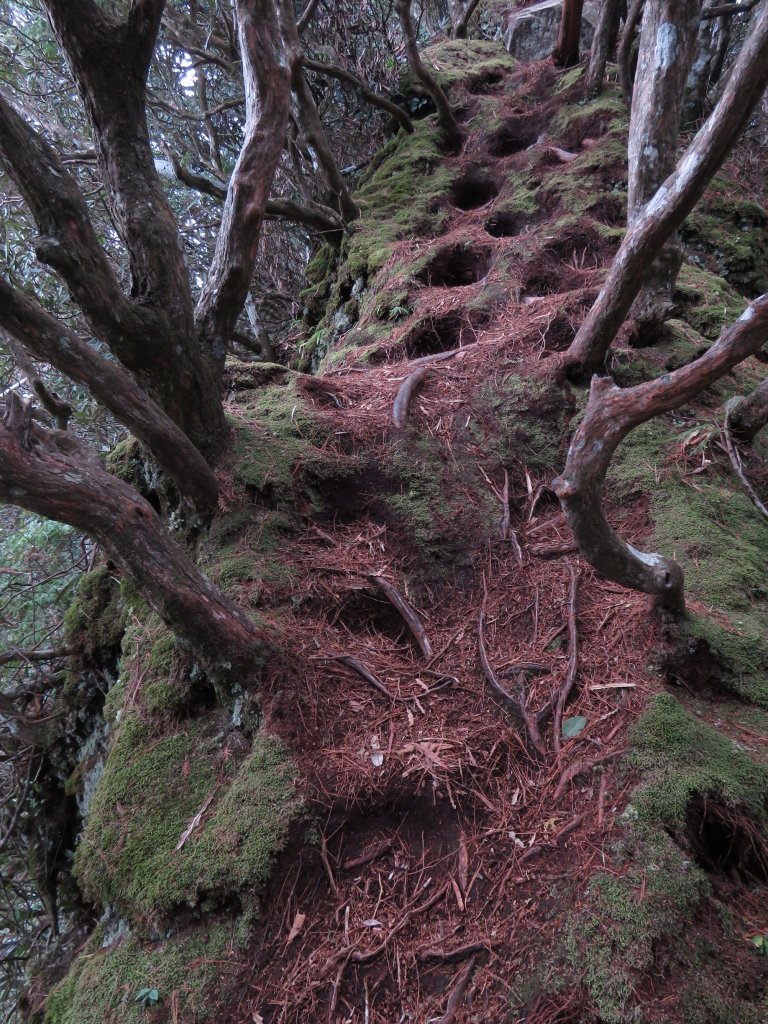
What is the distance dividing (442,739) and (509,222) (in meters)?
5.30

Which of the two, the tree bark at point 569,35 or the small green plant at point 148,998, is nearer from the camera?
the small green plant at point 148,998

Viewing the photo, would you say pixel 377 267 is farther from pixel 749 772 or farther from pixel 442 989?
pixel 442 989

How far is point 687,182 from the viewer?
2621mm

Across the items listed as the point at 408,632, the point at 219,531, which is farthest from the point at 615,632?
the point at 219,531

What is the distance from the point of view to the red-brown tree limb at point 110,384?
2201 mm

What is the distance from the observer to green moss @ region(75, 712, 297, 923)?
76.9 inches

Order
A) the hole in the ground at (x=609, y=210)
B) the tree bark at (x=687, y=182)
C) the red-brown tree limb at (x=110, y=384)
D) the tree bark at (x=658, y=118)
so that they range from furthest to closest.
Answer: the hole in the ground at (x=609, y=210), the tree bark at (x=658, y=118), the tree bark at (x=687, y=182), the red-brown tree limb at (x=110, y=384)

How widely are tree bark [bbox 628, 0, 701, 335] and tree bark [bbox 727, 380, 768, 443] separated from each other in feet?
2.80

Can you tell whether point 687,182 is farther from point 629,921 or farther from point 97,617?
point 97,617

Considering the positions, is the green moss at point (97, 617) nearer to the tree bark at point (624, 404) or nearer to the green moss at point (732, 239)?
the tree bark at point (624, 404)

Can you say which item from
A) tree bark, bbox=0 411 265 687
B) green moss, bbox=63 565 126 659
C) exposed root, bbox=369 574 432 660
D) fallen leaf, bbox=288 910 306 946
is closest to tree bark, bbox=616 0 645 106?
exposed root, bbox=369 574 432 660

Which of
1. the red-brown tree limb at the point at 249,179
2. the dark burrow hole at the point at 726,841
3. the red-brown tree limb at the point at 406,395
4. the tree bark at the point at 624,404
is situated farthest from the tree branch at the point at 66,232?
the dark burrow hole at the point at 726,841

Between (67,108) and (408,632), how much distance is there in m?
7.17

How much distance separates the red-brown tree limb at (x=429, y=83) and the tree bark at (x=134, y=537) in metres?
5.80
